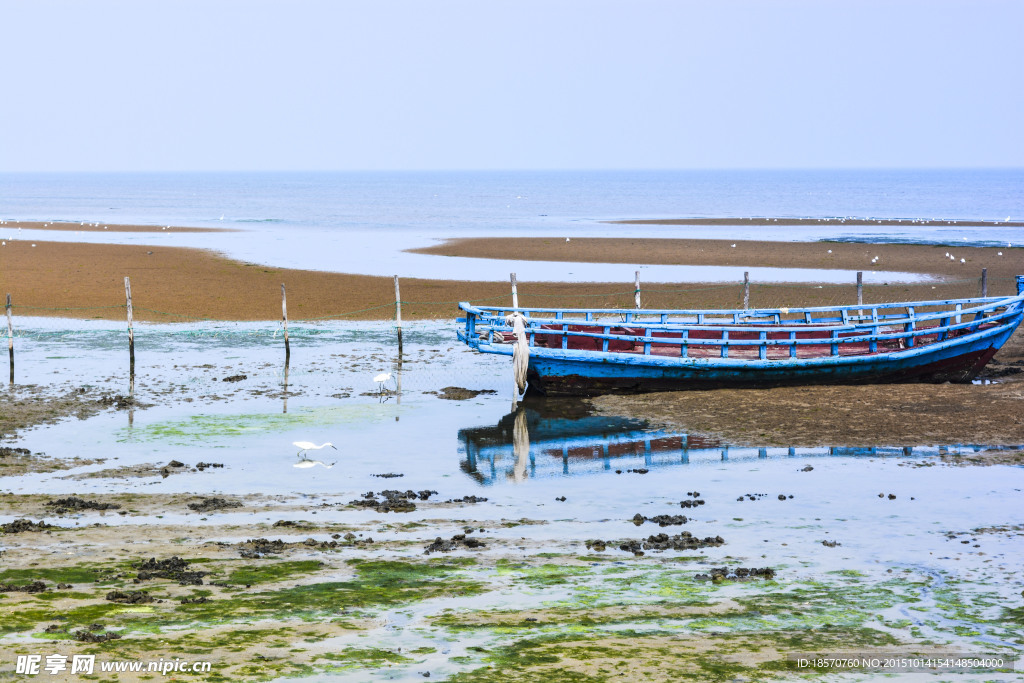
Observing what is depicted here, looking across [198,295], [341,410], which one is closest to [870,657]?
[341,410]

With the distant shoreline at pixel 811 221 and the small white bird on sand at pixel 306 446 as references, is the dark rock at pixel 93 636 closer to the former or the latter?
the small white bird on sand at pixel 306 446

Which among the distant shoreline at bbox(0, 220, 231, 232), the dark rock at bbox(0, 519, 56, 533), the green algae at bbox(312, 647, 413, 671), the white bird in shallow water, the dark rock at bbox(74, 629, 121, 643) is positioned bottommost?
the green algae at bbox(312, 647, 413, 671)

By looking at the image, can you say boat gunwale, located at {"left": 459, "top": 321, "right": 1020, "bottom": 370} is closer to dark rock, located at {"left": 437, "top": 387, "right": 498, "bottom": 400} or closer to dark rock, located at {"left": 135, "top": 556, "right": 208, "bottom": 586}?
dark rock, located at {"left": 437, "top": 387, "right": 498, "bottom": 400}

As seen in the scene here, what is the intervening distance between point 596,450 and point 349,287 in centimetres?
2153

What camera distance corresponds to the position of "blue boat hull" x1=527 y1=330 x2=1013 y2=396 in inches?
794

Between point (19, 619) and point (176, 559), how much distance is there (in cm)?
173

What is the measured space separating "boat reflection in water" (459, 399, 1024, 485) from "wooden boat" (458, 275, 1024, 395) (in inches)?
80.8

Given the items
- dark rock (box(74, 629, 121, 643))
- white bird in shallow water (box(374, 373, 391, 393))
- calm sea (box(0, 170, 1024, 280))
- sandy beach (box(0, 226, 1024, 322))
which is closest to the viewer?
dark rock (box(74, 629, 121, 643))

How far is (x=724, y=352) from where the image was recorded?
67.8 feet

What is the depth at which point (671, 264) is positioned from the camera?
151ft

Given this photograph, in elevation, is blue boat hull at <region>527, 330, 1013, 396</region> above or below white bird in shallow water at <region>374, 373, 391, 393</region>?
above

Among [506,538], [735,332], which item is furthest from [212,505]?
[735,332]

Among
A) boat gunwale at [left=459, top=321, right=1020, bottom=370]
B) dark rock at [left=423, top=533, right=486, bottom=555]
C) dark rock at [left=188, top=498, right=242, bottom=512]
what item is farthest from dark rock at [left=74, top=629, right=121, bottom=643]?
boat gunwale at [left=459, top=321, right=1020, bottom=370]

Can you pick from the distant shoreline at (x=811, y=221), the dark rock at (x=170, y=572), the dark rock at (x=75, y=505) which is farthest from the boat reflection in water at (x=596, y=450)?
the distant shoreline at (x=811, y=221)
